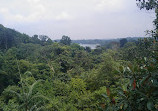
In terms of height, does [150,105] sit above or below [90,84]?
above

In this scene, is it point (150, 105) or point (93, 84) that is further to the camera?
point (93, 84)

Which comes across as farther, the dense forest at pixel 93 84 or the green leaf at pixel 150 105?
the dense forest at pixel 93 84

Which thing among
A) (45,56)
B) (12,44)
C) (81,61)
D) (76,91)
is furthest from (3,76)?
(12,44)

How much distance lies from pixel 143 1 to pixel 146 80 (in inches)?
111

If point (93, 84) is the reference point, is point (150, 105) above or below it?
above

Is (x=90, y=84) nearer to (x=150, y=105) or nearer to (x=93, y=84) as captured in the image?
(x=93, y=84)

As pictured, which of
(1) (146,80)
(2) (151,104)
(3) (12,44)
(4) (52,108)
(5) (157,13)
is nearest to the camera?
(2) (151,104)

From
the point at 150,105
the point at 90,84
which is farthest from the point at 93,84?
the point at 150,105

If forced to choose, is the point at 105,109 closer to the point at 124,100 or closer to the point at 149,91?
the point at 124,100

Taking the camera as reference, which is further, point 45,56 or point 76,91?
point 45,56

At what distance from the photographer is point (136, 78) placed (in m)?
1.48

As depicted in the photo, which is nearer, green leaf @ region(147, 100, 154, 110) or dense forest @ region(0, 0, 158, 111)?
green leaf @ region(147, 100, 154, 110)

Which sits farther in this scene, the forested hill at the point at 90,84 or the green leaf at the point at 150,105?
the forested hill at the point at 90,84

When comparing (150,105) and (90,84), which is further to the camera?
(90,84)
